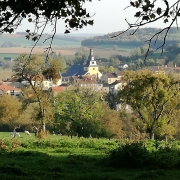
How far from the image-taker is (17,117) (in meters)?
45.1

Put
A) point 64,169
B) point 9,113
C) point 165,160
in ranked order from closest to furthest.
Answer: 1. point 64,169
2. point 165,160
3. point 9,113

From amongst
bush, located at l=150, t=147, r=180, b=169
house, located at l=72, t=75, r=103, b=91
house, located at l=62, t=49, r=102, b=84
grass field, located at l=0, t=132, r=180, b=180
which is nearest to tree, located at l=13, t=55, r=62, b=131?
grass field, located at l=0, t=132, r=180, b=180

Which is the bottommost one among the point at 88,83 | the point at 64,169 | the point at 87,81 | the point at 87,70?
the point at 87,70

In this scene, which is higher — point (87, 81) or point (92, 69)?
point (87, 81)

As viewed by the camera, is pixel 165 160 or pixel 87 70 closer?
pixel 165 160

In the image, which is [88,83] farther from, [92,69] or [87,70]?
[87,70]

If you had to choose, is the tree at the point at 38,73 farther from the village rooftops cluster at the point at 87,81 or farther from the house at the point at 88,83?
the house at the point at 88,83

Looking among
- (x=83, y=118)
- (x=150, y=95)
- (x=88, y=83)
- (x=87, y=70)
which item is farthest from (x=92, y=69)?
(x=150, y=95)

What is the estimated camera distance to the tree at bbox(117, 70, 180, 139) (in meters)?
29.7

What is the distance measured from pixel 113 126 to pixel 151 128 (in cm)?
1193

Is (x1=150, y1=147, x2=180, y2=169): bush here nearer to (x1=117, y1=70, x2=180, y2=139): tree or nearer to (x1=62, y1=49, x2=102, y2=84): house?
(x1=117, y1=70, x2=180, y2=139): tree

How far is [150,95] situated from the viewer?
30.0m

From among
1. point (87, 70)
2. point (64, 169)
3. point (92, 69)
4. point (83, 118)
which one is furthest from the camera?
point (87, 70)

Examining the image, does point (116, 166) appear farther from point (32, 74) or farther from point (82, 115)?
point (82, 115)
